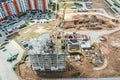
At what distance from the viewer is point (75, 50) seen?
77.4 m

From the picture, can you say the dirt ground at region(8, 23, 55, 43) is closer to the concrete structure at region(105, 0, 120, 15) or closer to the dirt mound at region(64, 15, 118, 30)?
the dirt mound at region(64, 15, 118, 30)

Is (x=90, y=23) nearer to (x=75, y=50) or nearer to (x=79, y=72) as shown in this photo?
(x=75, y=50)

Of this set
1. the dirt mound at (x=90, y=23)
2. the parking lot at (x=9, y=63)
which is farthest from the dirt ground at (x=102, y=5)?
the parking lot at (x=9, y=63)

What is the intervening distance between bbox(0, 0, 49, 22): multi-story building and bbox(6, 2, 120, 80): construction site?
15619 millimetres

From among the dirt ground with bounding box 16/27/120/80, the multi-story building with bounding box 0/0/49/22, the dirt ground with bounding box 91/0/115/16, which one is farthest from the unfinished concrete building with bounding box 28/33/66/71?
the dirt ground with bounding box 91/0/115/16

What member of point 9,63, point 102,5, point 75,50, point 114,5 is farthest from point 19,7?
point 114,5

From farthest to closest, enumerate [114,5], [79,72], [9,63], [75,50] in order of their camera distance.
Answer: [114,5] → [75,50] → [9,63] → [79,72]

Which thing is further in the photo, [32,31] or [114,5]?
[114,5]

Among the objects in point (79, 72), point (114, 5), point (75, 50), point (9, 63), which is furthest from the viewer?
point (114, 5)

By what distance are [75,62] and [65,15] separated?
4084 cm

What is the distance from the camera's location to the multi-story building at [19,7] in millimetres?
93731

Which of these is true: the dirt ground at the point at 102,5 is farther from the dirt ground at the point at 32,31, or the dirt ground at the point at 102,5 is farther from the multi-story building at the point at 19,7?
the dirt ground at the point at 32,31

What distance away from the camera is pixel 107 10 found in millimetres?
109188

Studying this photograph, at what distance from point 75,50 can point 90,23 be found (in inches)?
989
